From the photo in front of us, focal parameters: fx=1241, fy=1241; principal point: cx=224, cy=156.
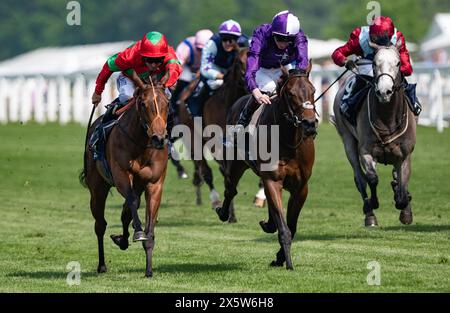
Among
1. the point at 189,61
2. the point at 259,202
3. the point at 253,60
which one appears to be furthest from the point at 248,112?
the point at 189,61

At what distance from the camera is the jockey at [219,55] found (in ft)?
55.6

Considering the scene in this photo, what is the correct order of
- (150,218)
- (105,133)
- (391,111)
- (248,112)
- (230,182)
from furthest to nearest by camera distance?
(391,111) → (230,182) → (248,112) → (105,133) → (150,218)

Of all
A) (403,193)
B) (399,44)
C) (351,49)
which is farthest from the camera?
(351,49)

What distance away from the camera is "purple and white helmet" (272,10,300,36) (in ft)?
38.9

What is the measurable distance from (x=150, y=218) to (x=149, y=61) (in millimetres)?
1530

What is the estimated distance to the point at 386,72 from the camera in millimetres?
12805

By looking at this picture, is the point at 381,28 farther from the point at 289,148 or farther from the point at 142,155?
the point at 142,155

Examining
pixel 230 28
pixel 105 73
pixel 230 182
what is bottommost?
pixel 230 182

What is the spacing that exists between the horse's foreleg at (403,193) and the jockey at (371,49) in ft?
2.24

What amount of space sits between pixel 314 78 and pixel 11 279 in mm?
24636

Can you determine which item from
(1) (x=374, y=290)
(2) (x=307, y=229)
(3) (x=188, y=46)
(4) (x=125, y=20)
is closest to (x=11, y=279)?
(1) (x=374, y=290)

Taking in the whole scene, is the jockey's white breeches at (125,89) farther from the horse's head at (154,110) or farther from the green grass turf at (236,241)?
the green grass turf at (236,241)

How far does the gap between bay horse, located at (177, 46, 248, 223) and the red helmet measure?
271 cm

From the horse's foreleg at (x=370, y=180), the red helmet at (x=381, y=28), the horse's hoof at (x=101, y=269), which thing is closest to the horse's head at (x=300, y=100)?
the horse's hoof at (x=101, y=269)
